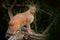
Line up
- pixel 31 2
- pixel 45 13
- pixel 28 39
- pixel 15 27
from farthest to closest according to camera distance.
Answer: pixel 45 13, pixel 31 2, pixel 15 27, pixel 28 39

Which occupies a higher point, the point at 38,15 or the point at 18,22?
the point at 18,22

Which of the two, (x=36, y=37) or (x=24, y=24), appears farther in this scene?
(x=24, y=24)

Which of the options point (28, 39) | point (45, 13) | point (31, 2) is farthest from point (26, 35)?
point (45, 13)

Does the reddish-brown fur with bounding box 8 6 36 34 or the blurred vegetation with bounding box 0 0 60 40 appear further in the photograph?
the blurred vegetation with bounding box 0 0 60 40

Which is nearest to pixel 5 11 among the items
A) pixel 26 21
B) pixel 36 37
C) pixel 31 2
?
pixel 31 2

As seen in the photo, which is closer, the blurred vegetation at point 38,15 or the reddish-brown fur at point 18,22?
the reddish-brown fur at point 18,22

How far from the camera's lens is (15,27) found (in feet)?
4.75

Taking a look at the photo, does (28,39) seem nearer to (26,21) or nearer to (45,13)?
(26,21)

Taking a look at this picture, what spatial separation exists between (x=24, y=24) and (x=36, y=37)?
6.6 inches

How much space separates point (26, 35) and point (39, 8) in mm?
759

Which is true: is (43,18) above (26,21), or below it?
below

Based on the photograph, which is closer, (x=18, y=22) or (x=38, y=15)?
(x=18, y=22)

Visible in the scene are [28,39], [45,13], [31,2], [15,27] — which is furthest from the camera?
[45,13]

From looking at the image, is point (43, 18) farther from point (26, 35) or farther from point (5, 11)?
point (26, 35)
